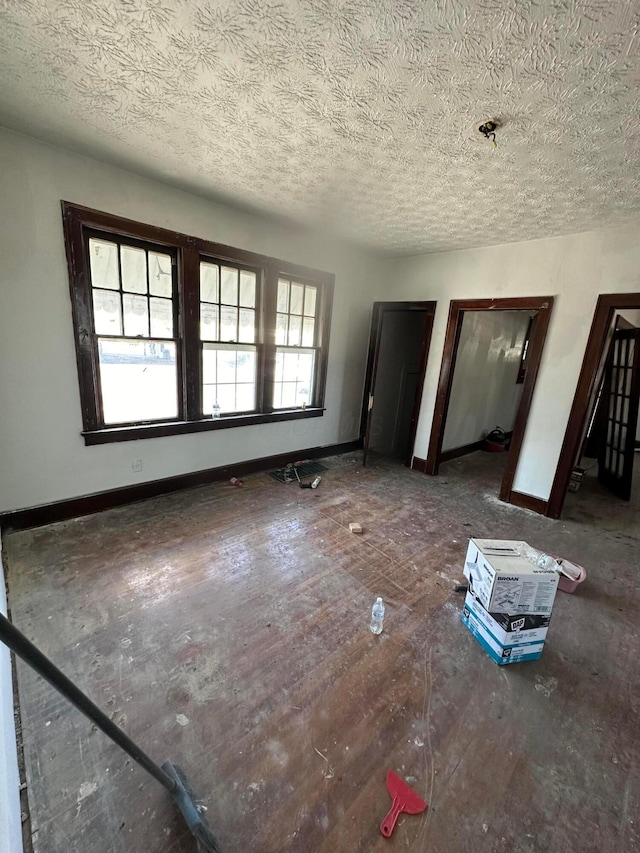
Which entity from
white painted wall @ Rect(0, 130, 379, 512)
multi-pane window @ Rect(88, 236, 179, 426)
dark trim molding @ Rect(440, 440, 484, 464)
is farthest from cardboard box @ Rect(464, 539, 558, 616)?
dark trim molding @ Rect(440, 440, 484, 464)

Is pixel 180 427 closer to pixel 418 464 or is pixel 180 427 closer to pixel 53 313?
pixel 53 313

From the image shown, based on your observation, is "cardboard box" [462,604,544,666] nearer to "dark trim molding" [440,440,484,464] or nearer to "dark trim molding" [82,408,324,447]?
"dark trim molding" [82,408,324,447]

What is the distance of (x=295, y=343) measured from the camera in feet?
12.8

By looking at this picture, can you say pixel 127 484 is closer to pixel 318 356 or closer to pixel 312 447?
pixel 312 447

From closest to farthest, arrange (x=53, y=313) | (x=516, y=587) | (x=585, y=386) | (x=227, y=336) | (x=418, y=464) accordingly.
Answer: (x=516, y=587) → (x=53, y=313) → (x=585, y=386) → (x=227, y=336) → (x=418, y=464)

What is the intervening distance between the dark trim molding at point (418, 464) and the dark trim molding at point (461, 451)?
39 centimetres

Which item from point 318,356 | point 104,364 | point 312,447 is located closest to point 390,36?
point 104,364

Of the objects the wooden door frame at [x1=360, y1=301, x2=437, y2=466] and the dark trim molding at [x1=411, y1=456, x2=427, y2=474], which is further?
the dark trim molding at [x1=411, y1=456, x2=427, y2=474]

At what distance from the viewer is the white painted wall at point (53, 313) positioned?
216 cm

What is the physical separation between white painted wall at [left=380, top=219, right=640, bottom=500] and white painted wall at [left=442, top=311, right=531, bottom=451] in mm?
583

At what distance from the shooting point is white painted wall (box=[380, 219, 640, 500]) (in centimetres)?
286

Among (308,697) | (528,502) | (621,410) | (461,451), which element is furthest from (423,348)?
(308,697)

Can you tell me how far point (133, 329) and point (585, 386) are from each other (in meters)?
4.01

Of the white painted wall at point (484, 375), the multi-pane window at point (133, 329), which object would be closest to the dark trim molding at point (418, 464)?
the white painted wall at point (484, 375)
